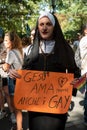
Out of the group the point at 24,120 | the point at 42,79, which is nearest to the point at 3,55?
the point at 24,120

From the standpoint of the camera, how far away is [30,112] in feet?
13.3

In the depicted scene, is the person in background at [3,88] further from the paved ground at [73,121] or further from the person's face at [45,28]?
the person's face at [45,28]

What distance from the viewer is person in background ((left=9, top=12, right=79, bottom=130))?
3969mm

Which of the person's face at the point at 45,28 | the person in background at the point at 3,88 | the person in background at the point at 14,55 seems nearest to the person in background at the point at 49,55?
the person's face at the point at 45,28

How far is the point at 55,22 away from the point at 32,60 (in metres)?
0.42

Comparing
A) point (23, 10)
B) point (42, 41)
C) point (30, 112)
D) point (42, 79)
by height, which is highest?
point (42, 41)

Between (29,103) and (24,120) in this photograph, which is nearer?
(29,103)

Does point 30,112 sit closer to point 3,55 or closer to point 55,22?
point 55,22

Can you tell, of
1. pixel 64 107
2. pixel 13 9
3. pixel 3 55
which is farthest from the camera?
pixel 13 9

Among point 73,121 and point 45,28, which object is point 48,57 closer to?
point 45,28

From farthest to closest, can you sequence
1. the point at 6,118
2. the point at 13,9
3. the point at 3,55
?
the point at 13,9
the point at 6,118
the point at 3,55

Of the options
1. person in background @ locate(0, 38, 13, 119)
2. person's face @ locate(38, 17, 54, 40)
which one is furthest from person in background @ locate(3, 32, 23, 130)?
person's face @ locate(38, 17, 54, 40)

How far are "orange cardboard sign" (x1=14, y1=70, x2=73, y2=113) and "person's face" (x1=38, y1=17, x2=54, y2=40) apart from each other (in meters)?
→ 0.36

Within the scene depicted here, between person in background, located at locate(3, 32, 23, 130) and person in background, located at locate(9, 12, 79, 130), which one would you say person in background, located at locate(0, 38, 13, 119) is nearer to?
person in background, located at locate(3, 32, 23, 130)
